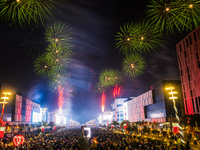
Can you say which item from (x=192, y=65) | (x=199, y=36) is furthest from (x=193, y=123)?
(x=199, y=36)

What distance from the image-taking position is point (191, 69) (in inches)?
2055

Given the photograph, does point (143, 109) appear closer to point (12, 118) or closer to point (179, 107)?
point (179, 107)

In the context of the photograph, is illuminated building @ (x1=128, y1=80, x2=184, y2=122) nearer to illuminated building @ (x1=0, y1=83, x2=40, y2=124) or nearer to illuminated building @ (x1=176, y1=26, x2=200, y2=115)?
illuminated building @ (x1=176, y1=26, x2=200, y2=115)

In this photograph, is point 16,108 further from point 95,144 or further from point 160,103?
point 95,144

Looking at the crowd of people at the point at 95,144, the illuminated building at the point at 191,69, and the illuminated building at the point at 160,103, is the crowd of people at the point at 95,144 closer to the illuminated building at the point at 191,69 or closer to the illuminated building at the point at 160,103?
the illuminated building at the point at 191,69

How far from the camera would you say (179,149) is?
868 inches

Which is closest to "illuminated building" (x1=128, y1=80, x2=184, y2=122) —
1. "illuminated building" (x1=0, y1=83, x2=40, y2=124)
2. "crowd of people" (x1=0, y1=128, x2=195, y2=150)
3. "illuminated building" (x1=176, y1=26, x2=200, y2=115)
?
"illuminated building" (x1=176, y1=26, x2=200, y2=115)

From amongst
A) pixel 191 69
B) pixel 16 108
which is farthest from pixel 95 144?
pixel 16 108

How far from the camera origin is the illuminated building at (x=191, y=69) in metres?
49.2

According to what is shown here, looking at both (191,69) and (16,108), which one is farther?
(16,108)

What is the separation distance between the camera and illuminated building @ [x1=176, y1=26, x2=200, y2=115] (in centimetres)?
4918

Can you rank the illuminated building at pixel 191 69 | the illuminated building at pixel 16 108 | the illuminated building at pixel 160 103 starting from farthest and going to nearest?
the illuminated building at pixel 16 108
the illuminated building at pixel 160 103
the illuminated building at pixel 191 69

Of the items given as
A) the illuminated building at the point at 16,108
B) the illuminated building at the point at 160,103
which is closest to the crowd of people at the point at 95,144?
the illuminated building at the point at 160,103

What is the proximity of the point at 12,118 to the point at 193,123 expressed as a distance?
233ft
